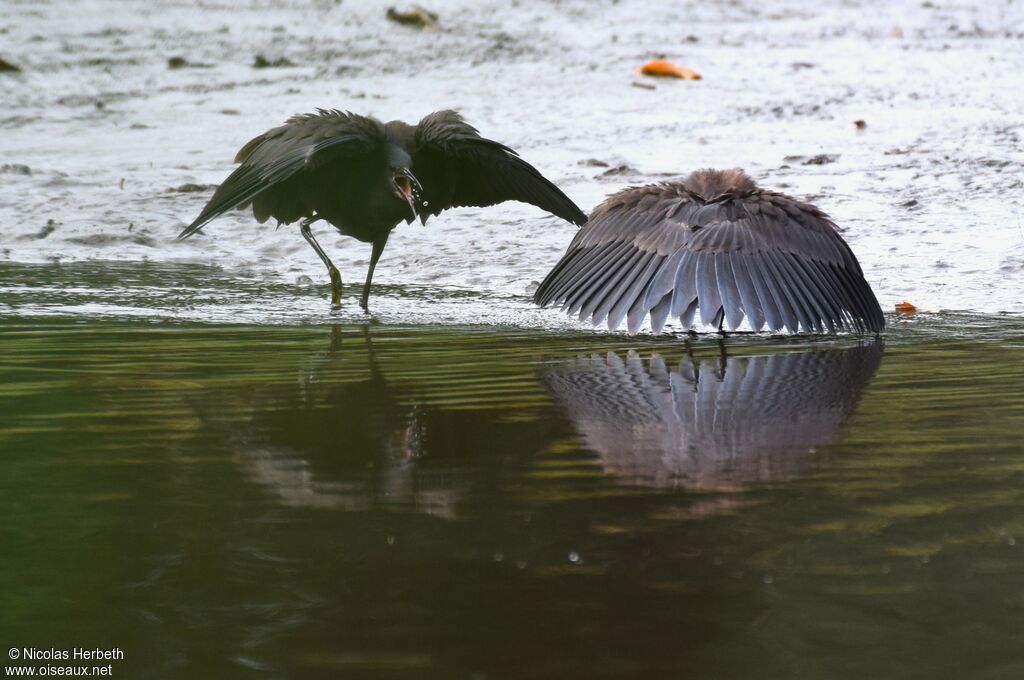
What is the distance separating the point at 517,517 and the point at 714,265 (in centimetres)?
220

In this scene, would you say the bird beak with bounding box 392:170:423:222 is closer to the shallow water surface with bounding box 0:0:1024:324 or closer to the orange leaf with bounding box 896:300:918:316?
the shallow water surface with bounding box 0:0:1024:324

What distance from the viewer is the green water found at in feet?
7.95

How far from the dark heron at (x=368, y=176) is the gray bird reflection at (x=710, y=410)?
1812mm

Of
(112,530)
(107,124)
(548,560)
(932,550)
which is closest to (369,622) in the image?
(548,560)

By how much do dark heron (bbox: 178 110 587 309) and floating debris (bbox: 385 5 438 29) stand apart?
6972 mm

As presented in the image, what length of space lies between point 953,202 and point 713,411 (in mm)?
4875

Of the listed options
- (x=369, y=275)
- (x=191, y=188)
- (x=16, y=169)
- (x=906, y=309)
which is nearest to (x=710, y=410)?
(x=906, y=309)

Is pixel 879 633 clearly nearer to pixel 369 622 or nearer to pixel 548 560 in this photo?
pixel 548 560

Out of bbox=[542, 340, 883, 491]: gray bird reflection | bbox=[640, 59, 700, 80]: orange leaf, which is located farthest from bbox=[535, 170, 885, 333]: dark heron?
bbox=[640, 59, 700, 80]: orange leaf

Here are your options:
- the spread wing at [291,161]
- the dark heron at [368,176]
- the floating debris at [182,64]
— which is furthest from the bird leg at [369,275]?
the floating debris at [182,64]

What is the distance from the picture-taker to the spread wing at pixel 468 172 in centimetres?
708

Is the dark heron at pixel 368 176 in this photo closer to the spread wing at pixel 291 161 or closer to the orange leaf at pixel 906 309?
the spread wing at pixel 291 161

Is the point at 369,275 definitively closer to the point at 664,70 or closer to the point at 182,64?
the point at 664,70

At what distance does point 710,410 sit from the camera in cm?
425
